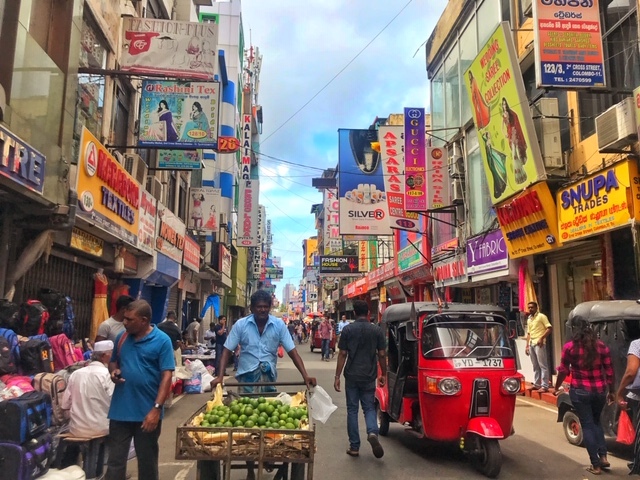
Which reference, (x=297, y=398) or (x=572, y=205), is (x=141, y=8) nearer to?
(x=572, y=205)

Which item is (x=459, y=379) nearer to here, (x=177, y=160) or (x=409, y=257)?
(x=177, y=160)

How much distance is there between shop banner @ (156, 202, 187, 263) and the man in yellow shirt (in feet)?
32.0

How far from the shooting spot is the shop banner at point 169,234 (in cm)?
1473

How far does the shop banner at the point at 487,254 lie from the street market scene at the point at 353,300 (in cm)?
13

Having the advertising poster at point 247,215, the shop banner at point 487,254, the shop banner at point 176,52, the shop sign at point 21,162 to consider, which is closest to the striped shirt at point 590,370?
the shop sign at point 21,162

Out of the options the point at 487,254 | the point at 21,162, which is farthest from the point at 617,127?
the point at 21,162

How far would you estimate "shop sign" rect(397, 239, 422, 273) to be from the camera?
22.1m

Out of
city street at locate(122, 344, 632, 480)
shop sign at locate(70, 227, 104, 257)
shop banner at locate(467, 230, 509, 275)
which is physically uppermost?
shop banner at locate(467, 230, 509, 275)

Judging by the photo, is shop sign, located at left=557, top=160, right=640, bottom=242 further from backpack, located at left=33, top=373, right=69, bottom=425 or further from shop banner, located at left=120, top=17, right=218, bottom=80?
backpack, located at left=33, top=373, right=69, bottom=425

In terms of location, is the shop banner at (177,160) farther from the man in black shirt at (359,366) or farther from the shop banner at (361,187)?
the man in black shirt at (359,366)

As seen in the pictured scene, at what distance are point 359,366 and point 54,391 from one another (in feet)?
11.4

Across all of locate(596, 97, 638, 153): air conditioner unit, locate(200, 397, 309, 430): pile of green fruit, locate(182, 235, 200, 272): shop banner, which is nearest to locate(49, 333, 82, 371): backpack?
locate(200, 397, 309, 430): pile of green fruit

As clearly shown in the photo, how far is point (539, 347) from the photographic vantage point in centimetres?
1165

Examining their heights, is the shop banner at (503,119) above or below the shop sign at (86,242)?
above
